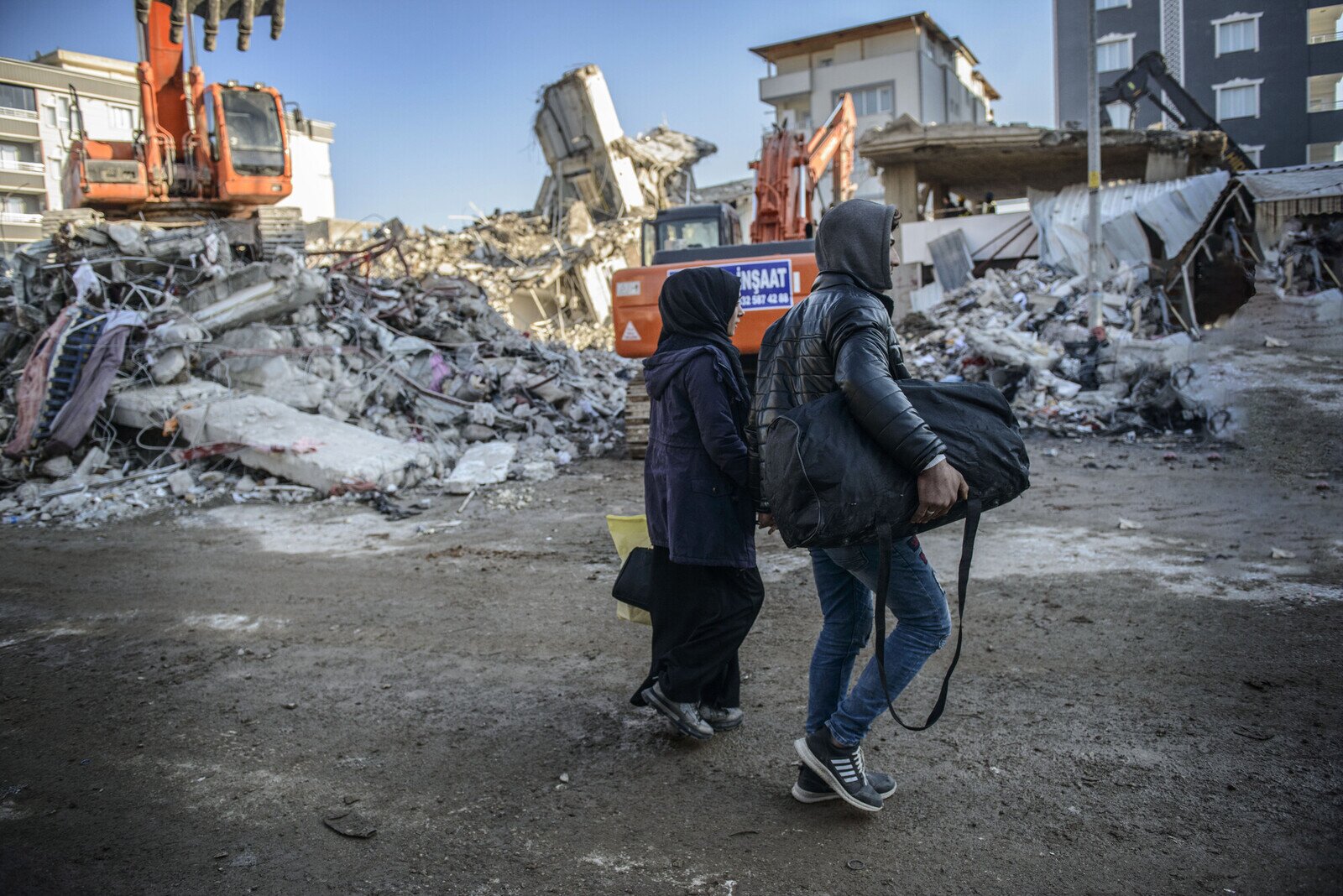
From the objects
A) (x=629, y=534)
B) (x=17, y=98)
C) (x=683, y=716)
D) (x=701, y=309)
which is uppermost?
(x=17, y=98)

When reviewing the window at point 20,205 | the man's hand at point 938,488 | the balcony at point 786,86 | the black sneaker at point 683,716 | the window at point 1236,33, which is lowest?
the black sneaker at point 683,716

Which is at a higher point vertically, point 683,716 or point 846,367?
point 846,367

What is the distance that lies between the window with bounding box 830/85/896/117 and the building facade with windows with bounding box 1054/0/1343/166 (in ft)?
35.5

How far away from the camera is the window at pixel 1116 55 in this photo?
3172 cm

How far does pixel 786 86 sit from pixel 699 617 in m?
44.3

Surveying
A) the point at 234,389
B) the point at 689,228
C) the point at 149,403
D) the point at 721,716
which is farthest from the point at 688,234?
the point at 721,716

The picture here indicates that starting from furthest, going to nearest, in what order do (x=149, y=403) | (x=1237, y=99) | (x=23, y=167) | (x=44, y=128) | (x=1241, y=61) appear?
1. (x=23, y=167)
2. (x=44, y=128)
3. (x=1237, y=99)
4. (x=1241, y=61)
5. (x=149, y=403)

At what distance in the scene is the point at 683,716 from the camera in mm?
3229

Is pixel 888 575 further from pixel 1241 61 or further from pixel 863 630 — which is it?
pixel 1241 61

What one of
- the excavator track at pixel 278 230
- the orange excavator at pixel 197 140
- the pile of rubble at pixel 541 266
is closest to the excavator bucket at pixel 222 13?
the orange excavator at pixel 197 140

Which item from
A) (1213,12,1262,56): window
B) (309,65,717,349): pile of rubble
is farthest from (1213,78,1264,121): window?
(309,65,717,349): pile of rubble

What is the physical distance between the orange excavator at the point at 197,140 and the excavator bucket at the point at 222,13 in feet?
0.04

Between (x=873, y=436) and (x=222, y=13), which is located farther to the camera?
(x=222, y=13)

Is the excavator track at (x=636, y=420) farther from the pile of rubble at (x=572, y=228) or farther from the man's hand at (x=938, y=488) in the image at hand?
the pile of rubble at (x=572, y=228)
